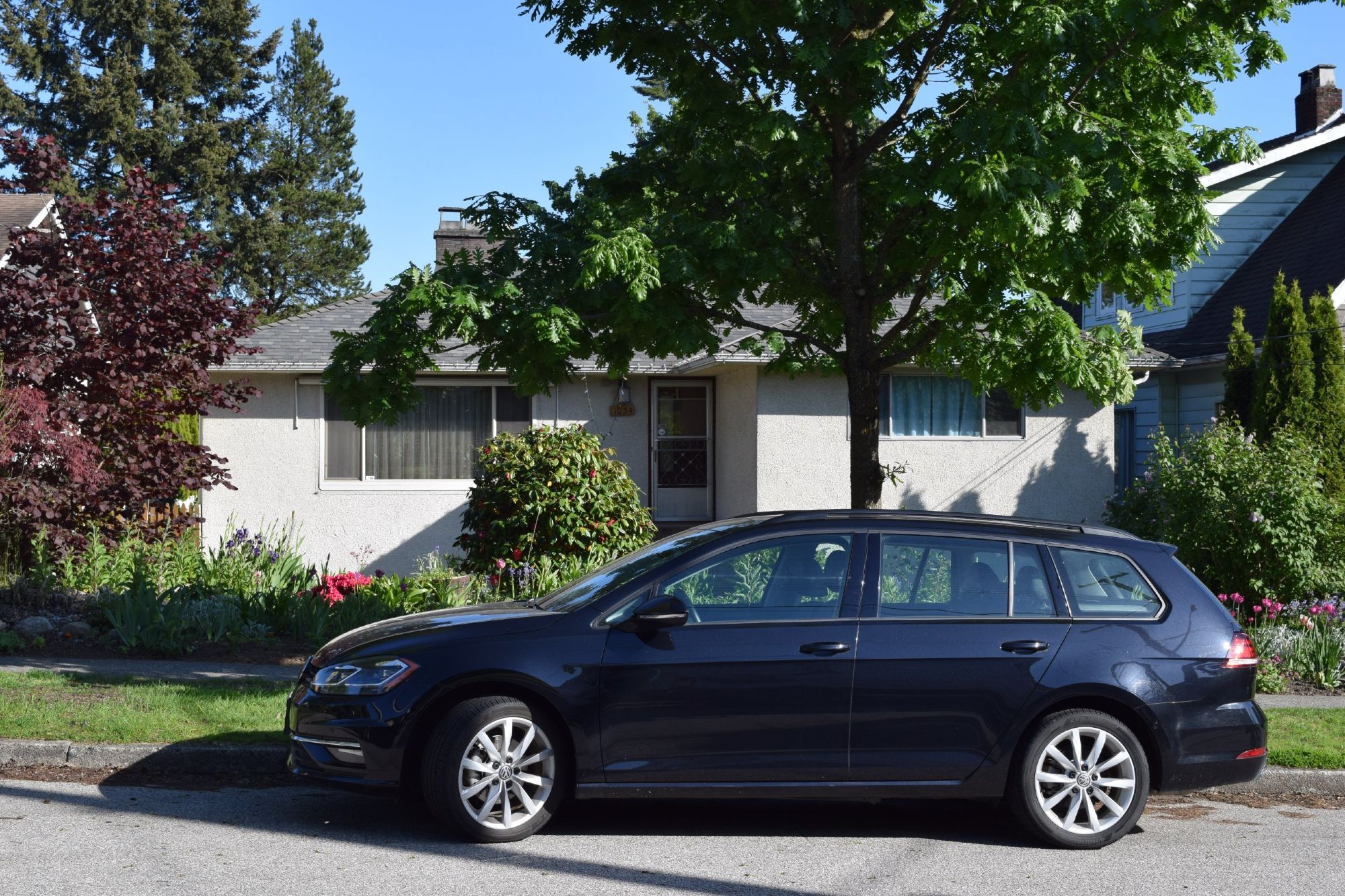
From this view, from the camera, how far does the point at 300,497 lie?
1642 centimetres

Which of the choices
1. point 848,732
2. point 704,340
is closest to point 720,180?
point 704,340

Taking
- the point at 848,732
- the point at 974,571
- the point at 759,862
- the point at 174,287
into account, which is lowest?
the point at 759,862

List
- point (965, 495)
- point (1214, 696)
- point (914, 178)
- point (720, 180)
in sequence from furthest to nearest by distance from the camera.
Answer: point (965, 495), point (720, 180), point (914, 178), point (1214, 696)

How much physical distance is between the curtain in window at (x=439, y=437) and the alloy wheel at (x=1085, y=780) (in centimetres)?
1171

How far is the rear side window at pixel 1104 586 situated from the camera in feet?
20.2

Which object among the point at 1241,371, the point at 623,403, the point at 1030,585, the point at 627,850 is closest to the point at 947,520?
the point at 1030,585

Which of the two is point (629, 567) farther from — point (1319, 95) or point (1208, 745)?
point (1319, 95)

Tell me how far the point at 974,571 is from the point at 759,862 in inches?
67.9

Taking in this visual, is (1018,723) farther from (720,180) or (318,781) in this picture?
(720,180)

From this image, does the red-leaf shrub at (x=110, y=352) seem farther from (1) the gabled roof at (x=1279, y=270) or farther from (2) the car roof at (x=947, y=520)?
(1) the gabled roof at (x=1279, y=270)

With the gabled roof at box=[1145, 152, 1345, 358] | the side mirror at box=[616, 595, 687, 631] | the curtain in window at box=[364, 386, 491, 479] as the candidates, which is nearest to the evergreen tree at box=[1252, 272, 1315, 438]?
the gabled roof at box=[1145, 152, 1345, 358]

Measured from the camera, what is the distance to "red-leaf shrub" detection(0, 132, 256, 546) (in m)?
11.8

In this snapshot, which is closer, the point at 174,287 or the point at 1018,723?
the point at 1018,723

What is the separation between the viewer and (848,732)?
5.88m
